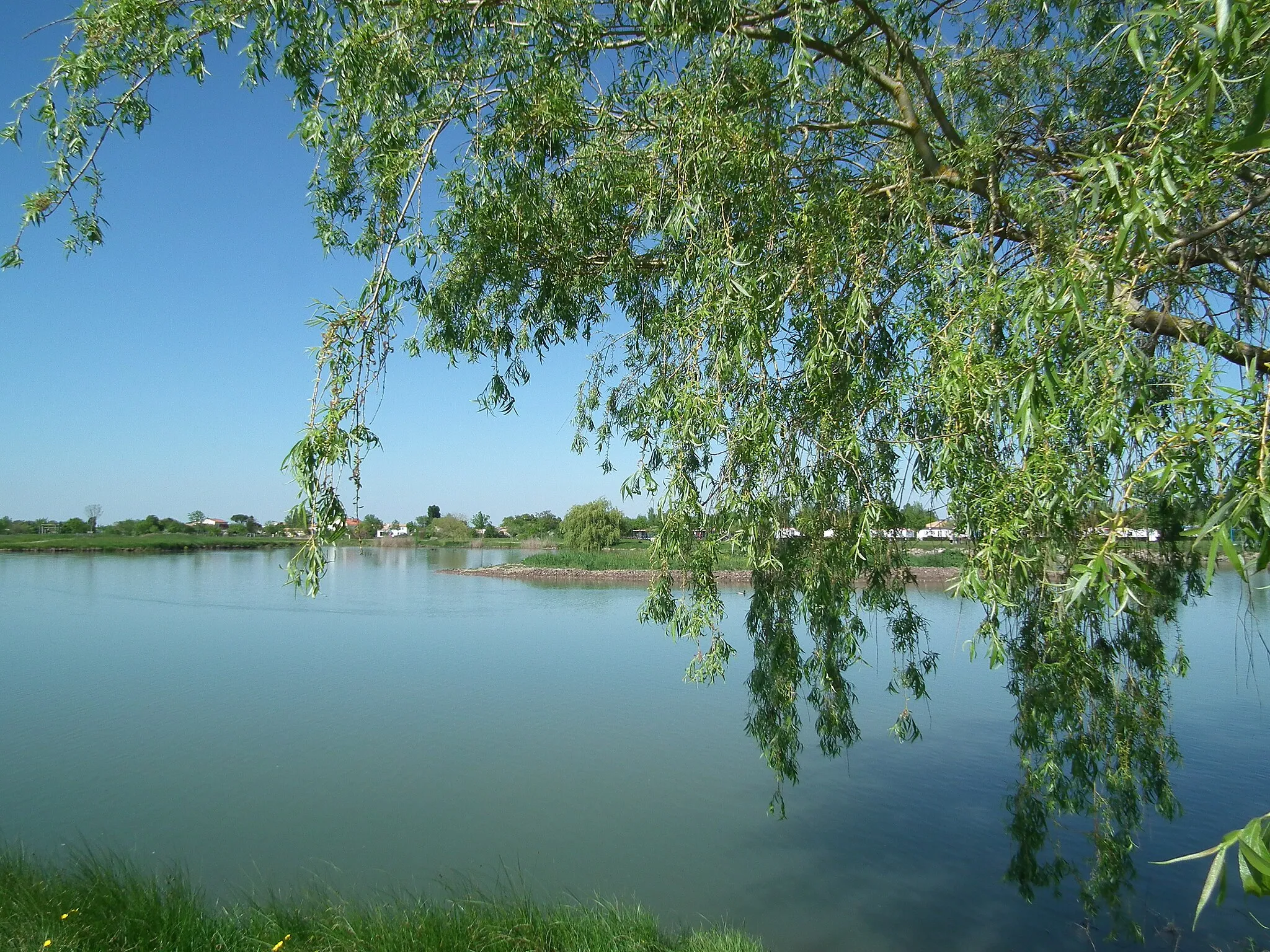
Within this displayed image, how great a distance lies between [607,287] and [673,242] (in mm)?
552

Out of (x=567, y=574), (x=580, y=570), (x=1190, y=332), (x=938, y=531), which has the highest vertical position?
(x=1190, y=332)

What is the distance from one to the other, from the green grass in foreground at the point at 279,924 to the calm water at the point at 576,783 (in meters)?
0.83

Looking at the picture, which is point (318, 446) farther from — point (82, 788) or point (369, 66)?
point (82, 788)

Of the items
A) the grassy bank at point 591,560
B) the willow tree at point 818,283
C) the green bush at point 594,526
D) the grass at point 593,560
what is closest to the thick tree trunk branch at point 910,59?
the willow tree at point 818,283

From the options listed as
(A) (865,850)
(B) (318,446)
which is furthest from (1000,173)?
(A) (865,850)

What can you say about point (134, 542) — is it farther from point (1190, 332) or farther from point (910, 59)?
point (1190, 332)

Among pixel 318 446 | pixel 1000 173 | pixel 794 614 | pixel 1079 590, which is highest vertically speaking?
pixel 1000 173

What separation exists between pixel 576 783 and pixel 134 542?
142 feet

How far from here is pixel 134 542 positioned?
42594mm

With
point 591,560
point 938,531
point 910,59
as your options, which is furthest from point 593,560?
point 910,59

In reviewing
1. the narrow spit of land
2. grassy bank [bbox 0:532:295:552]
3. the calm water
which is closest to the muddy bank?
the narrow spit of land

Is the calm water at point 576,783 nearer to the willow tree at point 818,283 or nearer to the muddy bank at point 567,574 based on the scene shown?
the willow tree at point 818,283

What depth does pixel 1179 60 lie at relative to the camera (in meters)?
2.39

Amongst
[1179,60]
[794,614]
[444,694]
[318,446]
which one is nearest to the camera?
[1179,60]
